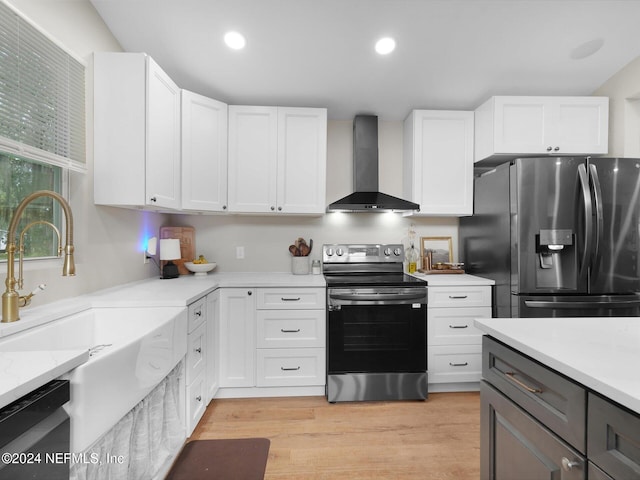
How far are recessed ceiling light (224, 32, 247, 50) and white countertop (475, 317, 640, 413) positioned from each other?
238cm

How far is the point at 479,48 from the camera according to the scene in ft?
7.95

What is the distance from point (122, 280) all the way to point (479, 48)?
10.5 feet

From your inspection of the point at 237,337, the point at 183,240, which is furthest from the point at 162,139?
the point at 237,337

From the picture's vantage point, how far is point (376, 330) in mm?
2455

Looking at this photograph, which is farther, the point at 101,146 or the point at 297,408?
the point at 297,408

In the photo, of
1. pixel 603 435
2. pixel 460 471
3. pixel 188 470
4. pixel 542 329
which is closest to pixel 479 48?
pixel 542 329

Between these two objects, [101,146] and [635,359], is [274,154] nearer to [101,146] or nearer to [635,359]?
[101,146]

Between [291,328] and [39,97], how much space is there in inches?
80.7

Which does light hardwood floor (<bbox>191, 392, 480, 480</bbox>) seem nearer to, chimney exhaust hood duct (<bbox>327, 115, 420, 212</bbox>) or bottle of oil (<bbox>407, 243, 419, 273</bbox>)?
bottle of oil (<bbox>407, 243, 419, 273</bbox>)

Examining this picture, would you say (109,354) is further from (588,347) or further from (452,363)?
(452,363)

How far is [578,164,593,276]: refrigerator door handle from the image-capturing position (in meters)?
2.26

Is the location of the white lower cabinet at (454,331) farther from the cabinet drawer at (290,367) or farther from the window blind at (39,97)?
the window blind at (39,97)

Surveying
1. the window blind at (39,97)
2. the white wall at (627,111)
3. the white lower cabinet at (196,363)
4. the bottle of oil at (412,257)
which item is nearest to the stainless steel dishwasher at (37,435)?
the white lower cabinet at (196,363)

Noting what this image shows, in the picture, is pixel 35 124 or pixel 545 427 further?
pixel 35 124
